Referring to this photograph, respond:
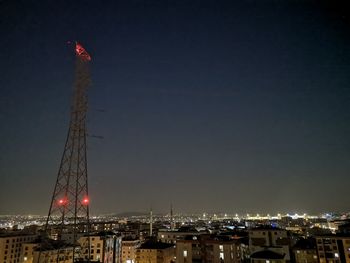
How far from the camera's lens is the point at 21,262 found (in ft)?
151

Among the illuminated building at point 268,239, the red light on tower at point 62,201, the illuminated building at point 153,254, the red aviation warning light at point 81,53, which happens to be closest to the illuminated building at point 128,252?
the illuminated building at point 153,254

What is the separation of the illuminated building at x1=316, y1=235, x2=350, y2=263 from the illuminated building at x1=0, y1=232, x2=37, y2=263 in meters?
46.6

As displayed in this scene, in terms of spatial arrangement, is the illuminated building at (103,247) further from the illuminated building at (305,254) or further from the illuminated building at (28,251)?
the illuminated building at (305,254)

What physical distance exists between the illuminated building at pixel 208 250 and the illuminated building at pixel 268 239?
8.51 feet

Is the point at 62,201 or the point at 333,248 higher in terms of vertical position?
the point at 62,201

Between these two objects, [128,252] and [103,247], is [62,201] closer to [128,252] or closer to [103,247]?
[103,247]

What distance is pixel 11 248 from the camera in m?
46.9

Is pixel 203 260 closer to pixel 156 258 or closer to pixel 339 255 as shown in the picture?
pixel 156 258

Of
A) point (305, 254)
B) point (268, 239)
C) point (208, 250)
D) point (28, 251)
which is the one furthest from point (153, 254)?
point (305, 254)

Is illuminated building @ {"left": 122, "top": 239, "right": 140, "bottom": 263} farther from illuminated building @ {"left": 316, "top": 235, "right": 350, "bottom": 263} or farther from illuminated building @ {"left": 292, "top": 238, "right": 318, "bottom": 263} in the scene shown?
illuminated building @ {"left": 316, "top": 235, "right": 350, "bottom": 263}

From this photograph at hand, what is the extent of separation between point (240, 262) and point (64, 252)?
76.0ft

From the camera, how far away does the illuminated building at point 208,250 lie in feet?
117

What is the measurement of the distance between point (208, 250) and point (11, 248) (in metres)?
33.7

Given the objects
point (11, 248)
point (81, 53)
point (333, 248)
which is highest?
point (81, 53)
